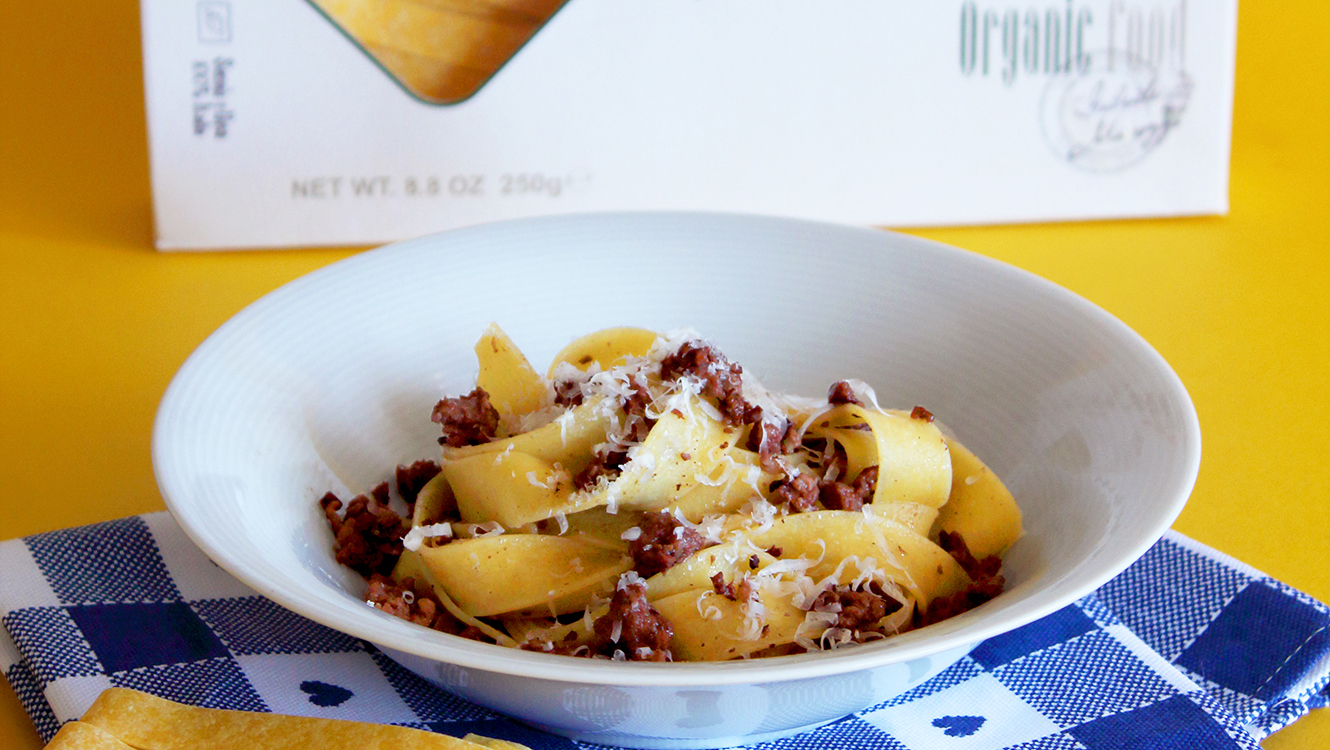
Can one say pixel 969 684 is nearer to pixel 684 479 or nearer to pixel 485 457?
pixel 684 479

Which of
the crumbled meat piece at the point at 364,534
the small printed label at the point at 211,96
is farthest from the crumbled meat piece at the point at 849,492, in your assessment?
the small printed label at the point at 211,96

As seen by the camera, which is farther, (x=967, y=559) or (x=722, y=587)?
(x=967, y=559)

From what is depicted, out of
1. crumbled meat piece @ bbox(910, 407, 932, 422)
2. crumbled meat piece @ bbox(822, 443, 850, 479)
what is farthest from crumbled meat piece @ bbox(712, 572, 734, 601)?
crumbled meat piece @ bbox(910, 407, 932, 422)

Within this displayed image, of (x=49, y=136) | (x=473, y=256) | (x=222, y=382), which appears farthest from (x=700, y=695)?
(x=49, y=136)

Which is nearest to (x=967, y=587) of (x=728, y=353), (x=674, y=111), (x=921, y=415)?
(x=921, y=415)

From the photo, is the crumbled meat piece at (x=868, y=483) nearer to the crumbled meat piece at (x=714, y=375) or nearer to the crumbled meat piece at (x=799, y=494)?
the crumbled meat piece at (x=799, y=494)

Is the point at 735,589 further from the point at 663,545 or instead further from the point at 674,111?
the point at 674,111

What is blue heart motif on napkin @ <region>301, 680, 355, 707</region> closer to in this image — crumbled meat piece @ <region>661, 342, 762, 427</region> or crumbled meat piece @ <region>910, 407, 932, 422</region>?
crumbled meat piece @ <region>661, 342, 762, 427</region>
